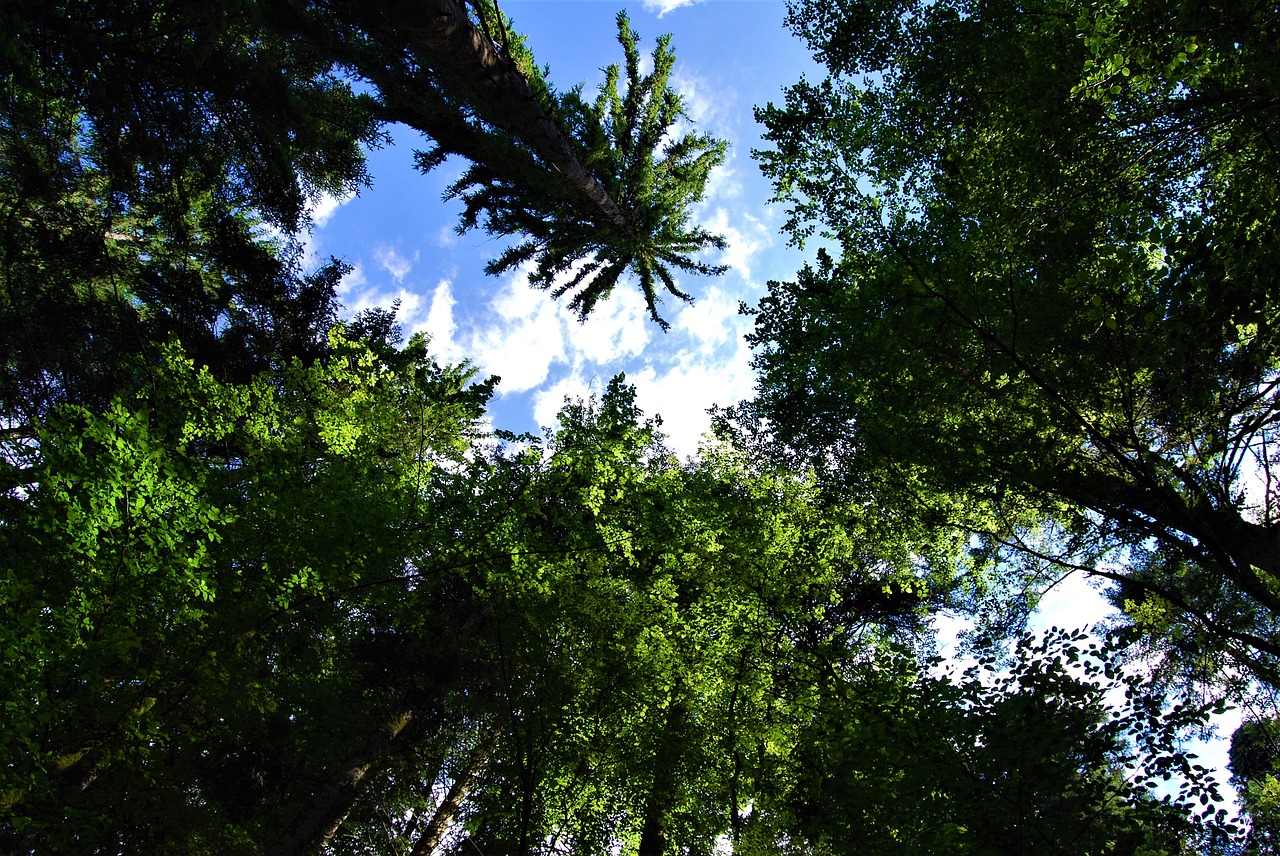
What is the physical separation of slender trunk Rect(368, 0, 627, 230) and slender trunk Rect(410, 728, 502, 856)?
30.0 ft

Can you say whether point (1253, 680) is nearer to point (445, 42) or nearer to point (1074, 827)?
point (1074, 827)

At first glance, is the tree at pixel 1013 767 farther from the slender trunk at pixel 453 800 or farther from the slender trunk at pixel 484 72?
the slender trunk at pixel 484 72

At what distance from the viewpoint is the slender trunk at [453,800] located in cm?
880

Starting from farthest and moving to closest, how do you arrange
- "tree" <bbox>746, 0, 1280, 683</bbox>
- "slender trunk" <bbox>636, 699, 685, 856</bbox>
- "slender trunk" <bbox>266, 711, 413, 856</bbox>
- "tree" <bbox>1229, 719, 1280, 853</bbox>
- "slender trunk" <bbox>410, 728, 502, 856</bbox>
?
"slender trunk" <bbox>410, 728, 502, 856</bbox>
"slender trunk" <bbox>636, 699, 685, 856</bbox>
"tree" <bbox>1229, 719, 1280, 853</bbox>
"slender trunk" <bbox>266, 711, 413, 856</bbox>
"tree" <bbox>746, 0, 1280, 683</bbox>

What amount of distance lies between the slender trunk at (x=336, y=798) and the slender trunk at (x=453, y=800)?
1433 mm

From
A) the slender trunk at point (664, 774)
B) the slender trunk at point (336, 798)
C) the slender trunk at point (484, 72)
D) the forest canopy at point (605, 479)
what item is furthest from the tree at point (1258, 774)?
the slender trunk at point (484, 72)

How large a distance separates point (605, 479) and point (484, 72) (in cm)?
536

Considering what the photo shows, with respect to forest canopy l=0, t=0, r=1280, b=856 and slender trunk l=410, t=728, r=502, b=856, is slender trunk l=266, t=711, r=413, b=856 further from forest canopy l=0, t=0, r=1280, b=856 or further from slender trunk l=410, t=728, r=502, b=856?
slender trunk l=410, t=728, r=502, b=856

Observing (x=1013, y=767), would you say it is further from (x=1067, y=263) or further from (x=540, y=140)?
(x=540, y=140)

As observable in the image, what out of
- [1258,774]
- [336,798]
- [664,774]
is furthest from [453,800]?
[1258,774]

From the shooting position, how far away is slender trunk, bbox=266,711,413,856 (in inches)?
259

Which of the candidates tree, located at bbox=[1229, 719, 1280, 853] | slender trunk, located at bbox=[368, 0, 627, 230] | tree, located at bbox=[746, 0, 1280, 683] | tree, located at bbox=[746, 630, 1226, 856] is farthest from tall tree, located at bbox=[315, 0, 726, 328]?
tree, located at bbox=[1229, 719, 1280, 853]

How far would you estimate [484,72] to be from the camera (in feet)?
21.3

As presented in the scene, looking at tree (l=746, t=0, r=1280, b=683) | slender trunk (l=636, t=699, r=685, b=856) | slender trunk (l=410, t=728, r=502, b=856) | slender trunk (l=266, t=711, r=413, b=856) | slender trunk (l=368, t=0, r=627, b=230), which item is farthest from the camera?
slender trunk (l=410, t=728, r=502, b=856)
